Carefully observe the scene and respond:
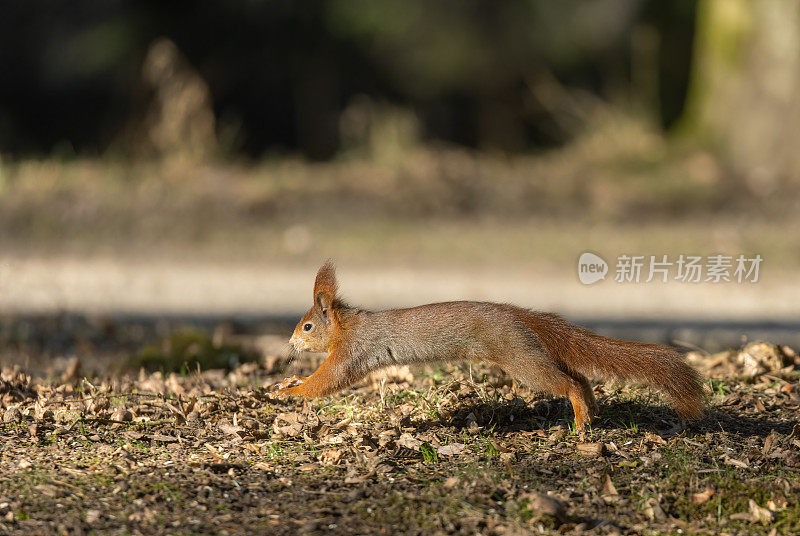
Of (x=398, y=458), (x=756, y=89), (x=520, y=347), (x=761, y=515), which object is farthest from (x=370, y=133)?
(x=761, y=515)

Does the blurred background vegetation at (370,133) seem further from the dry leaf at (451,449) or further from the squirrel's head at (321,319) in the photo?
the dry leaf at (451,449)

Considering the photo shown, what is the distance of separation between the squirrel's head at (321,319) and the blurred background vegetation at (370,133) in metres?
5.91

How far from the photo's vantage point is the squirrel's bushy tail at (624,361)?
3410 mm

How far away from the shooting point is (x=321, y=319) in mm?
3910

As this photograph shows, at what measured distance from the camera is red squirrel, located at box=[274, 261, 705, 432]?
3.47 metres

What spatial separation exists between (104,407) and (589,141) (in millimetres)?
10883

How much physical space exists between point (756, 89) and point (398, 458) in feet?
33.9

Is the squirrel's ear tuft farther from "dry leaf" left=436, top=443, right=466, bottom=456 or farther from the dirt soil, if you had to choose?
"dry leaf" left=436, top=443, right=466, bottom=456

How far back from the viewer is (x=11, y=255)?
965 centimetres

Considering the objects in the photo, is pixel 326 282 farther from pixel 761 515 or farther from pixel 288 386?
pixel 761 515

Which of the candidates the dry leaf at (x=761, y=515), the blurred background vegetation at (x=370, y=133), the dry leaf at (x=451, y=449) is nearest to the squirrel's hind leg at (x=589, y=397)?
the dry leaf at (x=451, y=449)

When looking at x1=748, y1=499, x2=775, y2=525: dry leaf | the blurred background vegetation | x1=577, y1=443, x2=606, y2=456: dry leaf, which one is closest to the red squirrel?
x1=577, y1=443, x2=606, y2=456: dry leaf

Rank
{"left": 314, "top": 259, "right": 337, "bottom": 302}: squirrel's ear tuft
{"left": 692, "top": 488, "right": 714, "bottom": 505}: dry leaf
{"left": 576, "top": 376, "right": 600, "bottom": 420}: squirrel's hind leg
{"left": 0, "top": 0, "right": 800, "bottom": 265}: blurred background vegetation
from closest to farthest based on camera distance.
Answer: {"left": 692, "top": 488, "right": 714, "bottom": 505}: dry leaf, {"left": 576, "top": 376, "right": 600, "bottom": 420}: squirrel's hind leg, {"left": 314, "top": 259, "right": 337, "bottom": 302}: squirrel's ear tuft, {"left": 0, "top": 0, "right": 800, "bottom": 265}: blurred background vegetation

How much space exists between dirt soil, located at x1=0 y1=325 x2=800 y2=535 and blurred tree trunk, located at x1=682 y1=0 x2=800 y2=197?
27.0ft
